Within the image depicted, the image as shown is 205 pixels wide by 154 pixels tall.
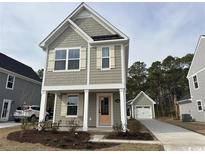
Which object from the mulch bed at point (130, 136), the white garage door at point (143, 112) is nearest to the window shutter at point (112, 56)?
the mulch bed at point (130, 136)

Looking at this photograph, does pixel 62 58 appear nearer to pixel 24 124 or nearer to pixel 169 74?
pixel 24 124

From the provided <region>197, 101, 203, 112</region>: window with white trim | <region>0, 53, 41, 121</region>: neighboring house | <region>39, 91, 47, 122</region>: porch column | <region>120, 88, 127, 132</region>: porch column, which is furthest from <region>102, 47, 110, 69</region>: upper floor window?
<region>197, 101, 203, 112</region>: window with white trim

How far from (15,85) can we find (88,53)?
12964mm

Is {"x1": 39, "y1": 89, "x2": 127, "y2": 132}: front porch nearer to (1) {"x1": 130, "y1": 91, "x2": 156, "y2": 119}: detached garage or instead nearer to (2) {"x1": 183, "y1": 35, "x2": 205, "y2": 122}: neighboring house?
(2) {"x1": 183, "y1": 35, "x2": 205, "y2": 122}: neighboring house

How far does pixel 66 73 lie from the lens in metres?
11.4

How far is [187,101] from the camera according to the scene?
75.4 feet

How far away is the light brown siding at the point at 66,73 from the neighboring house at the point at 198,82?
46.6ft

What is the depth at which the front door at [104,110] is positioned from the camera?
42.4ft

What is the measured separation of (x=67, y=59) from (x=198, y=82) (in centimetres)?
1590

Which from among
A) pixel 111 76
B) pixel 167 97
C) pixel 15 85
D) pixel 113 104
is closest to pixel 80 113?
pixel 113 104

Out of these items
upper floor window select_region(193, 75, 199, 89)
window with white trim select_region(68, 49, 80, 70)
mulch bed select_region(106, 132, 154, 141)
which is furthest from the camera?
upper floor window select_region(193, 75, 199, 89)

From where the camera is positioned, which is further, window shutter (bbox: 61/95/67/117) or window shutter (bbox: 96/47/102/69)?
window shutter (bbox: 61/95/67/117)

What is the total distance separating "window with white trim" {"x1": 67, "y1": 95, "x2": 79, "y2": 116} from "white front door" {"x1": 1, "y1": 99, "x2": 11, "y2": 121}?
352 inches

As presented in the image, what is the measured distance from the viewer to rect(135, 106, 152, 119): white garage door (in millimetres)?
31441
